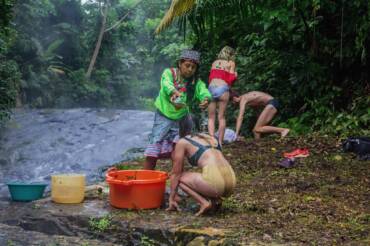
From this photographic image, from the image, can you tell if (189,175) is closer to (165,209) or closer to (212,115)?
(165,209)

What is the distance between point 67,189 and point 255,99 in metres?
4.79

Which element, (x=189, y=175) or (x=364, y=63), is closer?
(x=189, y=175)

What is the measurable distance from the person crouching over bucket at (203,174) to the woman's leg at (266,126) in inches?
174

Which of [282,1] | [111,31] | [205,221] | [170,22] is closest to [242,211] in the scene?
[205,221]

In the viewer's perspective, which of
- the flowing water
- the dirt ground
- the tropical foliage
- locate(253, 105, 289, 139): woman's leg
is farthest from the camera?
the flowing water

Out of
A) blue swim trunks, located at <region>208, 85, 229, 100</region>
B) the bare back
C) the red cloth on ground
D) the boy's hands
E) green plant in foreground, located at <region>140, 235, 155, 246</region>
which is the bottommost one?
green plant in foreground, located at <region>140, 235, 155, 246</region>

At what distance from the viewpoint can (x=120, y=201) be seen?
4.95 meters

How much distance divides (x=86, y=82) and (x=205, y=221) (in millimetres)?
26134

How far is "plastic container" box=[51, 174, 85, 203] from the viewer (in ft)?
17.3

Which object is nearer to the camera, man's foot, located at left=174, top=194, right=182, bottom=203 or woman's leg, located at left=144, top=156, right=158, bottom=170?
man's foot, located at left=174, top=194, right=182, bottom=203

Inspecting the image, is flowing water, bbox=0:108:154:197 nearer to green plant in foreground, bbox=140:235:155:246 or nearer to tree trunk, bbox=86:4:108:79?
green plant in foreground, bbox=140:235:155:246

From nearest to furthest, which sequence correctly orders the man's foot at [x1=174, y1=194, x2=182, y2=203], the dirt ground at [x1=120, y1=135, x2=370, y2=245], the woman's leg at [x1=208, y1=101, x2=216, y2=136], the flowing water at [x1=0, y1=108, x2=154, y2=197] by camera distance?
the dirt ground at [x1=120, y1=135, x2=370, y2=245] → the man's foot at [x1=174, y1=194, x2=182, y2=203] → the woman's leg at [x1=208, y1=101, x2=216, y2=136] → the flowing water at [x1=0, y1=108, x2=154, y2=197]

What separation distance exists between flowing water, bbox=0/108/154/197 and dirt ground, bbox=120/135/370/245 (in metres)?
4.43

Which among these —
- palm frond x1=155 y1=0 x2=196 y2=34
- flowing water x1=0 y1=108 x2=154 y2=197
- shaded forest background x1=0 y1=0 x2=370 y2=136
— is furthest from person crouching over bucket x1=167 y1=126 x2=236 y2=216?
Result: flowing water x1=0 y1=108 x2=154 y2=197
